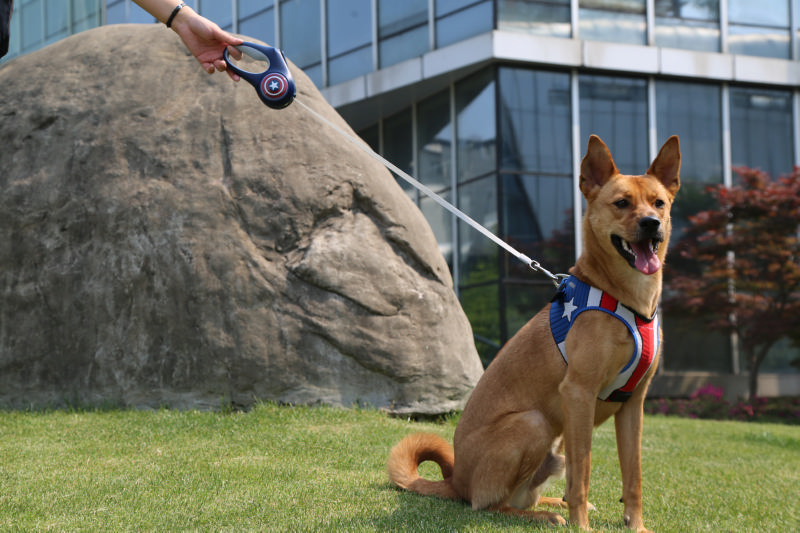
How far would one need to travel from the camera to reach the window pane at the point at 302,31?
62.5 feet

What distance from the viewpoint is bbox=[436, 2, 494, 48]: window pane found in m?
15.5

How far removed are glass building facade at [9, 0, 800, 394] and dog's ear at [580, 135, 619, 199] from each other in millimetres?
10999

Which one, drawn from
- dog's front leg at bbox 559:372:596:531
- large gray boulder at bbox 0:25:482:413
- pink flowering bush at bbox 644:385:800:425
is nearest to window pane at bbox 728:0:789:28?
pink flowering bush at bbox 644:385:800:425

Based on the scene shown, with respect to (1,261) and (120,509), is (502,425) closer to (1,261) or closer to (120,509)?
(120,509)

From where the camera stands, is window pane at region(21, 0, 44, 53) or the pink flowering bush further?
window pane at region(21, 0, 44, 53)

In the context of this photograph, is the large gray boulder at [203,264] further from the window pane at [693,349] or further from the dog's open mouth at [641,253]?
the window pane at [693,349]

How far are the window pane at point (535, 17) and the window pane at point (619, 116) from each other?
1.30 meters

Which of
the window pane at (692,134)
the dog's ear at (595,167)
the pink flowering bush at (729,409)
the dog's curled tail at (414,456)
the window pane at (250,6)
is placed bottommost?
the pink flowering bush at (729,409)

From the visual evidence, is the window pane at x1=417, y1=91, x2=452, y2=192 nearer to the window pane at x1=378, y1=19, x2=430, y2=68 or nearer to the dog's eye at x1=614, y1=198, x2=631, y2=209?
the window pane at x1=378, y1=19, x2=430, y2=68

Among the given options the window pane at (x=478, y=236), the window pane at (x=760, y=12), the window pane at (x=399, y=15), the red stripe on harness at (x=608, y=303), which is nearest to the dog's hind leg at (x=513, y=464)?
the red stripe on harness at (x=608, y=303)

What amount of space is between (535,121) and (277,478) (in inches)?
486

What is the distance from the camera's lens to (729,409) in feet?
45.0

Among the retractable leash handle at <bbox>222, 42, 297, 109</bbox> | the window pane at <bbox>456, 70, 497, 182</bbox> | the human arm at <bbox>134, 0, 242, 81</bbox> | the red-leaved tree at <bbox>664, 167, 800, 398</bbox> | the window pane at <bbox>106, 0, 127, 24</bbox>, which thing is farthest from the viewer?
the window pane at <bbox>106, 0, 127, 24</bbox>

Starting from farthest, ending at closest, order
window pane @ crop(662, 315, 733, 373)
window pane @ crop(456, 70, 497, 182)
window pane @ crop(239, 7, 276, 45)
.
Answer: window pane @ crop(239, 7, 276, 45)
window pane @ crop(662, 315, 733, 373)
window pane @ crop(456, 70, 497, 182)
